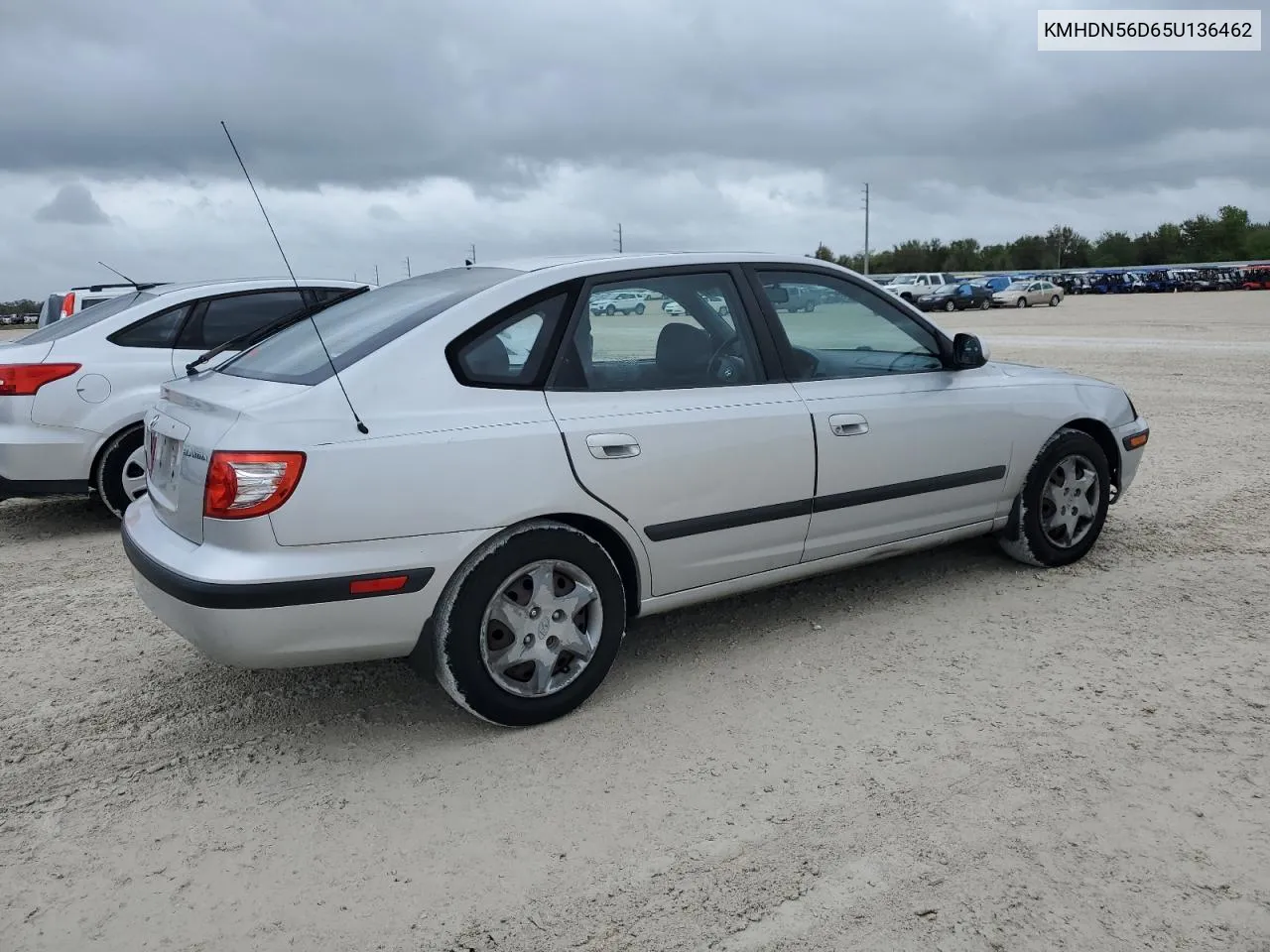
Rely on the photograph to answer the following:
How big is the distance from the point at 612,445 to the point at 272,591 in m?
1.20

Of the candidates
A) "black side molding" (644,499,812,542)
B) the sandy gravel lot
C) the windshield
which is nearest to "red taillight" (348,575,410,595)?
the sandy gravel lot

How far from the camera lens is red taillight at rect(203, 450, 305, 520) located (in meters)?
3.03

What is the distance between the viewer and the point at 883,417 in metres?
4.25

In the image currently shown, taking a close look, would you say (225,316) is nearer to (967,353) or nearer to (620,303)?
(620,303)

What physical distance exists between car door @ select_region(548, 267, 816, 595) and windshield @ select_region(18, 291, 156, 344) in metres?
4.31

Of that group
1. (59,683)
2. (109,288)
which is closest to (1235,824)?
(59,683)

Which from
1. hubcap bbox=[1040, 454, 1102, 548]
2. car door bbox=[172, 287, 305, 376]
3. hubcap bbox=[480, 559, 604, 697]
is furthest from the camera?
car door bbox=[172, 287, 305, 376]

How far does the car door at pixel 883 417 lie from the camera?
163 inches

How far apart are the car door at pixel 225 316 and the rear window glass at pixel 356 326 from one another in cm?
291

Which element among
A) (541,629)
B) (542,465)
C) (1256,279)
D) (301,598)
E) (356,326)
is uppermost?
(1256,279)

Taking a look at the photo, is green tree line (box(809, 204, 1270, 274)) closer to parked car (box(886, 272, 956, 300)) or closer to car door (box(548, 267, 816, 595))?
parked car (box(886, 272, 956, 300))

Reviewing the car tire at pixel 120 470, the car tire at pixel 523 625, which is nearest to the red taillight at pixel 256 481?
the car tire at pixel 523 625

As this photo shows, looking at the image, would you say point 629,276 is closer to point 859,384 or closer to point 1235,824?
point 859,384

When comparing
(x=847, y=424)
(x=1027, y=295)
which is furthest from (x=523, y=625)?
(x=1027, y=295)
